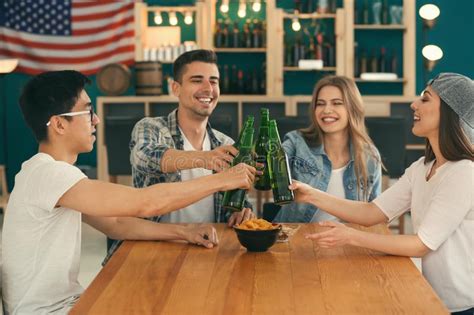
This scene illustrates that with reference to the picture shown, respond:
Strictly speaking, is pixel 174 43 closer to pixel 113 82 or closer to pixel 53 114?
pixel 113 82

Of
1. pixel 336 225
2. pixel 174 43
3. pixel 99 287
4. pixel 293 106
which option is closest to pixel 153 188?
pixel 99 287

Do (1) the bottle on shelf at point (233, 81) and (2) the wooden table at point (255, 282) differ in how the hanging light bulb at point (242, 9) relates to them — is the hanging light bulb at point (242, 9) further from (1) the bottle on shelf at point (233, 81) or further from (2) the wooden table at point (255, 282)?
(2) the wooden table at point (255, 282)

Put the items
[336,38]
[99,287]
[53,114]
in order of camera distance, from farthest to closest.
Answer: [336,38] → [53,114] → [99,287]

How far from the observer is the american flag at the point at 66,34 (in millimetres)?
8891

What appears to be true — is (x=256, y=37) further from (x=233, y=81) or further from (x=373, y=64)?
(x=373, y=64)

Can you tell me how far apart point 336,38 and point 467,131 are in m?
5.65

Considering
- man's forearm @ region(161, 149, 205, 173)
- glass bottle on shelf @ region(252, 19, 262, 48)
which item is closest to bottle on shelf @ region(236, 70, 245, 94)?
glass bottle on shelf @ region(252, 19, 262, 48)

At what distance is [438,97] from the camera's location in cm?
279

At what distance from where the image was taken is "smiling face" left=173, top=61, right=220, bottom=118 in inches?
144

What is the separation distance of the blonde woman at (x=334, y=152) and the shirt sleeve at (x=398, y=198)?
575 mm

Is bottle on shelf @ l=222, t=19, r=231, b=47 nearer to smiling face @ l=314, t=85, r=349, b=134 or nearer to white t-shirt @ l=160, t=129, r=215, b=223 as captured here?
smiling face @ l=314, t=85, r=349, b=134

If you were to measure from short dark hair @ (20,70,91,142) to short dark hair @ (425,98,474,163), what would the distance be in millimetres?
1231

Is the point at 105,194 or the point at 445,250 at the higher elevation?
the point at 105,194

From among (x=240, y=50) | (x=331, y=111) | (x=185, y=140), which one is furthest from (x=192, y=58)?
(x=240, y=50)
